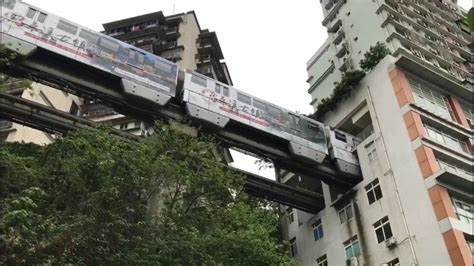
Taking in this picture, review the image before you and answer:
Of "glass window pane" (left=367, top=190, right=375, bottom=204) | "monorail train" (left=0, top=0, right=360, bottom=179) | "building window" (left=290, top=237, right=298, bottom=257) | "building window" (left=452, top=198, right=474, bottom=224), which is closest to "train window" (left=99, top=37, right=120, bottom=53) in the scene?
"monorail train" (left=0, top=0, right=360, bottom=179)

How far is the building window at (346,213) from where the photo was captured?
23225 mm

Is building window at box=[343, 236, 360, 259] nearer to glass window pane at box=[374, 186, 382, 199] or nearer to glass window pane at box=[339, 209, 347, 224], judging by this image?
glass window pane at box=[339, 209, 347, 224]

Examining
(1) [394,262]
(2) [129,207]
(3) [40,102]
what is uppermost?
(3) [40,102]

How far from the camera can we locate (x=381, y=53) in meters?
27.0

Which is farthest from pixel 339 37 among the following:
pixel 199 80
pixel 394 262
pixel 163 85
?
pixel 394 262

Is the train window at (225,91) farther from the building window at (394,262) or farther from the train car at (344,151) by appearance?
the building window at (394,262)

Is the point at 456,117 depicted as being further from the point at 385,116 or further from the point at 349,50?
the point at 349,50

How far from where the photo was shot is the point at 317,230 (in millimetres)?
25250

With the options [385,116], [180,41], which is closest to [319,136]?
[385,116]

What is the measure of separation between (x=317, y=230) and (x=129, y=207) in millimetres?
14389

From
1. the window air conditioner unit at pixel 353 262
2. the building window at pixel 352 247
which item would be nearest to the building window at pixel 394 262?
the window air conditioner unit at pixel 353 262

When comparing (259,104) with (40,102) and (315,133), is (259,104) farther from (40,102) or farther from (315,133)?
(40,102)

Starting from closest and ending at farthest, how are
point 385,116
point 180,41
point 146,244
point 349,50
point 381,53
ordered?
point 146,244 → point 385,116 → point 381,53 → point 349,50 → point 180,41

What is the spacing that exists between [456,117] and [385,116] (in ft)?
15.5
